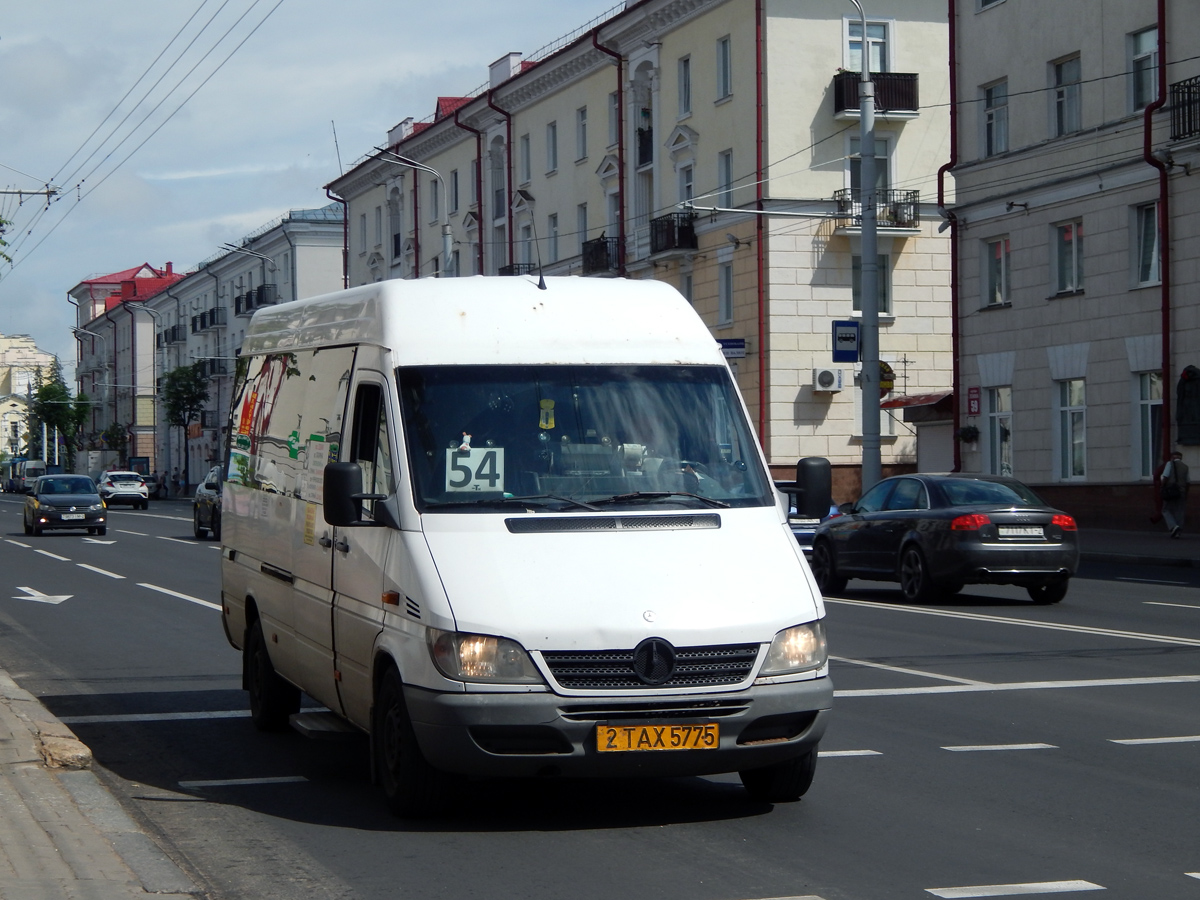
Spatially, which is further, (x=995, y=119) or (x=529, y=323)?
(x=995, y=119)

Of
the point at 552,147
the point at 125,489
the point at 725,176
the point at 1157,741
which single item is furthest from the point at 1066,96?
the point at 125,489

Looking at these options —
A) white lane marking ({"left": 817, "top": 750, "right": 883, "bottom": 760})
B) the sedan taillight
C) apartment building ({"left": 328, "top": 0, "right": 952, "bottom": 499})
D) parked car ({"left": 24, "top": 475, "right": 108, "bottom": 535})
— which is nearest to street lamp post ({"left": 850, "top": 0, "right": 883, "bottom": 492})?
the sedan taillight

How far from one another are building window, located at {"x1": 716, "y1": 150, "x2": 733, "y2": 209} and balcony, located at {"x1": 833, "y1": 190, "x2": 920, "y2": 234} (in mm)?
2918

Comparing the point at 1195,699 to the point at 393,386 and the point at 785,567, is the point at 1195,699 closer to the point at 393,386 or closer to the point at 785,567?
the point at 785,567

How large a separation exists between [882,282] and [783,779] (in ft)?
127

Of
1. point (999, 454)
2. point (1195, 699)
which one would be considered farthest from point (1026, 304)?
point (1195, 699)

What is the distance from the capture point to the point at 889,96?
4394cm

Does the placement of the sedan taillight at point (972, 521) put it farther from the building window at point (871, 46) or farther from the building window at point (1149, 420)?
the building window at point (871, 46)

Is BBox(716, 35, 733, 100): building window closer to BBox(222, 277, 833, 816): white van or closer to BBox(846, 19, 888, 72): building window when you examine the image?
BBox(846, 19, 888, 72): building window

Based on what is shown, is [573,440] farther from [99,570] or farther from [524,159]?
[524,159]

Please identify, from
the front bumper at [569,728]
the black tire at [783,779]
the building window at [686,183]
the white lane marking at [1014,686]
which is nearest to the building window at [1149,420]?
the building window at [686,183]

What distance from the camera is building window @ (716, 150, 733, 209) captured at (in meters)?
44.8

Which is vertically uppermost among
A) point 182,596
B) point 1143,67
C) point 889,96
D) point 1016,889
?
point 889,96

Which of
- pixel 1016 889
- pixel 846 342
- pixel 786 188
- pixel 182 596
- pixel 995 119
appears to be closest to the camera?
pixel 1016 889
